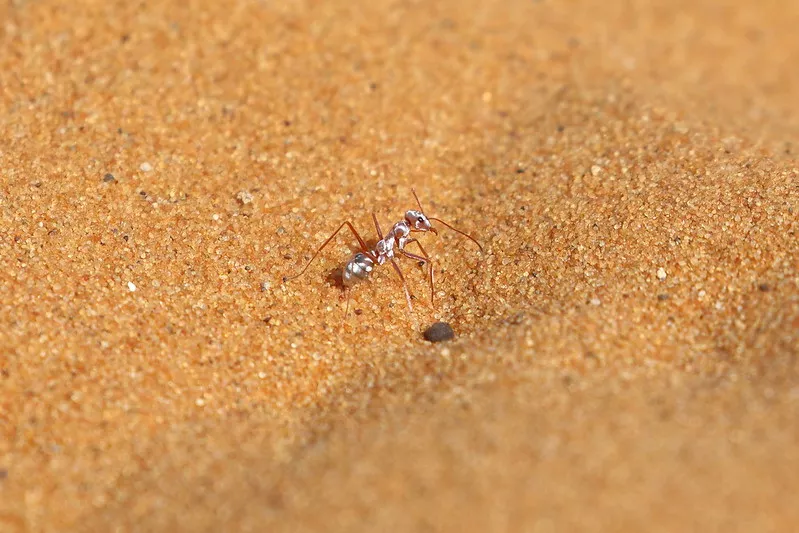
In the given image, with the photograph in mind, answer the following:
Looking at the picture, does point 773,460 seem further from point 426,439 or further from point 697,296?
point 426,439

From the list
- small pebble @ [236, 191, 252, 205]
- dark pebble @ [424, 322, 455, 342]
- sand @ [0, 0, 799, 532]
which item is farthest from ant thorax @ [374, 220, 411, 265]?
small pebble @ [236, 191, 252, 205]

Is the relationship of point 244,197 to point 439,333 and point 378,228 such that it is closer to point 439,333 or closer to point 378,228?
point 378,228

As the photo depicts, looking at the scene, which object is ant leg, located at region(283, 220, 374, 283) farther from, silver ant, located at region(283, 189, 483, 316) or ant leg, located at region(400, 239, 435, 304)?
ant leg, located at region(400, 239, 435, 304)

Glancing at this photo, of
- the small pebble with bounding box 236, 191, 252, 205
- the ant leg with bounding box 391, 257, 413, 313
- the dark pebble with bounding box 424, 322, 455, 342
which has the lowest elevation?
the dark pebble with bounding box 424, 322, 455, 342

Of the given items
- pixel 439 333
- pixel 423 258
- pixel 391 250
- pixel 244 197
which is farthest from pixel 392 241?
pixel 244 197

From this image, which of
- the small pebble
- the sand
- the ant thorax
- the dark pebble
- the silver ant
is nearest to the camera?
the sand

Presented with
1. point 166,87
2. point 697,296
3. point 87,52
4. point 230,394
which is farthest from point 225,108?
point 697,296

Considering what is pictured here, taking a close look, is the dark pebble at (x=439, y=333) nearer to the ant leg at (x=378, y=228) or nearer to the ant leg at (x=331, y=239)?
the ant leg at (x=331, y=239)
